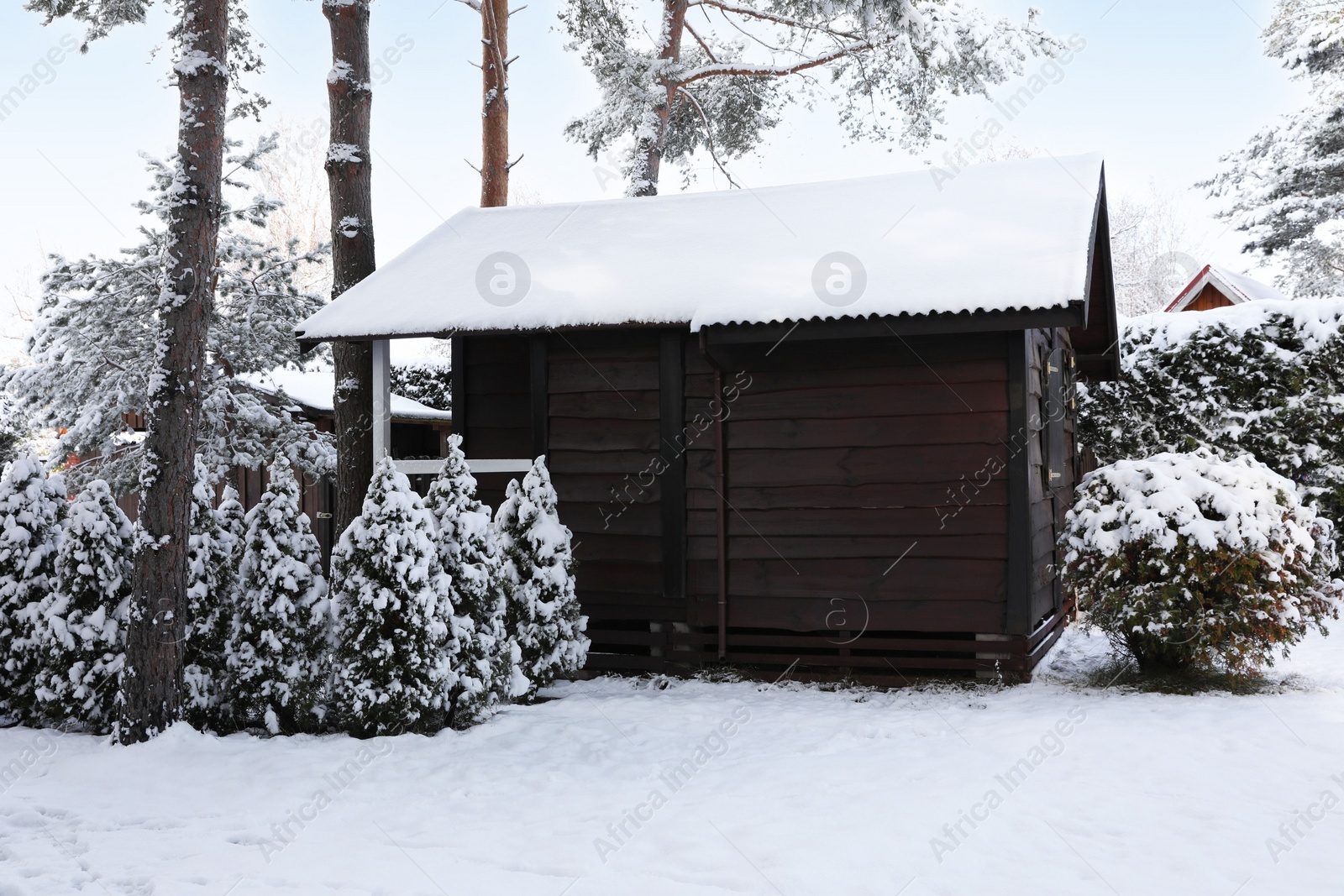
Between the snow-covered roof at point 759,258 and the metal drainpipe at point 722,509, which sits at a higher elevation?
the snow-covered roof at point 759,258

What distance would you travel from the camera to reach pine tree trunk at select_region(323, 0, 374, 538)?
911cm

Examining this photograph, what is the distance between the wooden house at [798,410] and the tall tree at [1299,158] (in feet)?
35.7

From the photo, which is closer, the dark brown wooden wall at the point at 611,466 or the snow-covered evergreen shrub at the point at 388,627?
the snow-covered evergreen shrub at the point at 388,627

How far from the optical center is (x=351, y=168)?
31.1ft

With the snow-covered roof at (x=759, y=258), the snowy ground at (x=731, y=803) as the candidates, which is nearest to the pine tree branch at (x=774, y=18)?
the snow-covered roof at (x=759, y=258)

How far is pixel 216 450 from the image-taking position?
10133mm

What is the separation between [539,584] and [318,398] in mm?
7595

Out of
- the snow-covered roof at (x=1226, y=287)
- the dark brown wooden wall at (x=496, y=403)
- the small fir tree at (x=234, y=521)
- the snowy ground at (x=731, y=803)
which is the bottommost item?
the snowy ground at (x=731, y=803)

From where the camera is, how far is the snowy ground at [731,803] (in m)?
3.66

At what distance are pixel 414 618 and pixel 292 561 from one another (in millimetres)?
890

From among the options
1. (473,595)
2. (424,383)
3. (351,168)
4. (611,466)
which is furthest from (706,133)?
(473,595)

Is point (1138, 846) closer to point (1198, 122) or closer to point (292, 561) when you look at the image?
point (292, 561)

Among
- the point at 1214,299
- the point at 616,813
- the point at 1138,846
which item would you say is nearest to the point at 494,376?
the point at 616,813

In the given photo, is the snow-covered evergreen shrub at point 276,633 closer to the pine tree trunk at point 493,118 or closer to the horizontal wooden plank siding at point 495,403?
the horizontal wooden plank siding at point 495,403
